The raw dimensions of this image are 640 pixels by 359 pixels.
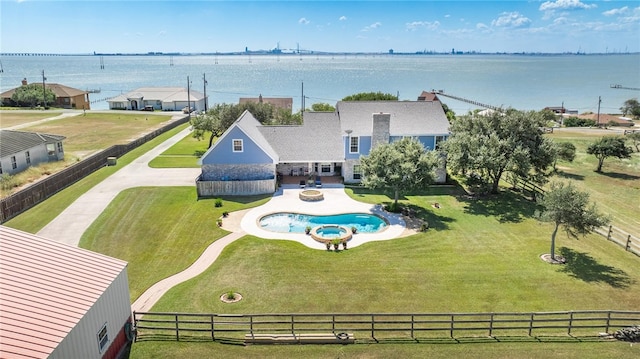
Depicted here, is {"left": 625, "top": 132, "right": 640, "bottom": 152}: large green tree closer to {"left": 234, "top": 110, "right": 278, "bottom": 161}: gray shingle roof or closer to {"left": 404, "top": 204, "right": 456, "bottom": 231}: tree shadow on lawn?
{"left": 404, "top": 204, "right": 456, "bottom": 231}: tree shadow on lawn

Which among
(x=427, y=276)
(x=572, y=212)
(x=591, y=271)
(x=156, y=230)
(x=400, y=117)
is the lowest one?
(x=427, y=276)

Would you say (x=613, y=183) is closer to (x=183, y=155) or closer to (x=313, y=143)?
(x=313, y=143)

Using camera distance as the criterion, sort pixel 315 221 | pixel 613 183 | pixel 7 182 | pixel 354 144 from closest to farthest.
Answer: pixel 315 221, pixel 7 182, pixel 354 144, pixel 613 183

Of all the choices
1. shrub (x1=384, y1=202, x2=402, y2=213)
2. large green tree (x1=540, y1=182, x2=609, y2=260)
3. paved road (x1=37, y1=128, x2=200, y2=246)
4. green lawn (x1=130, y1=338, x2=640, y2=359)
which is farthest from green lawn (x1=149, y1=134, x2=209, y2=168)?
large green tree (x1=540, y1=182, x2=609, y2=260)

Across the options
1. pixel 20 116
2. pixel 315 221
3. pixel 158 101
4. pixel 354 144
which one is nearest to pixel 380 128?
pixel 354 144

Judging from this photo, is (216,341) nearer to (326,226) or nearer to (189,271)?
(189,271)

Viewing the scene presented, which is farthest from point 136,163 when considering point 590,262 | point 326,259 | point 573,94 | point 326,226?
point 573,94
